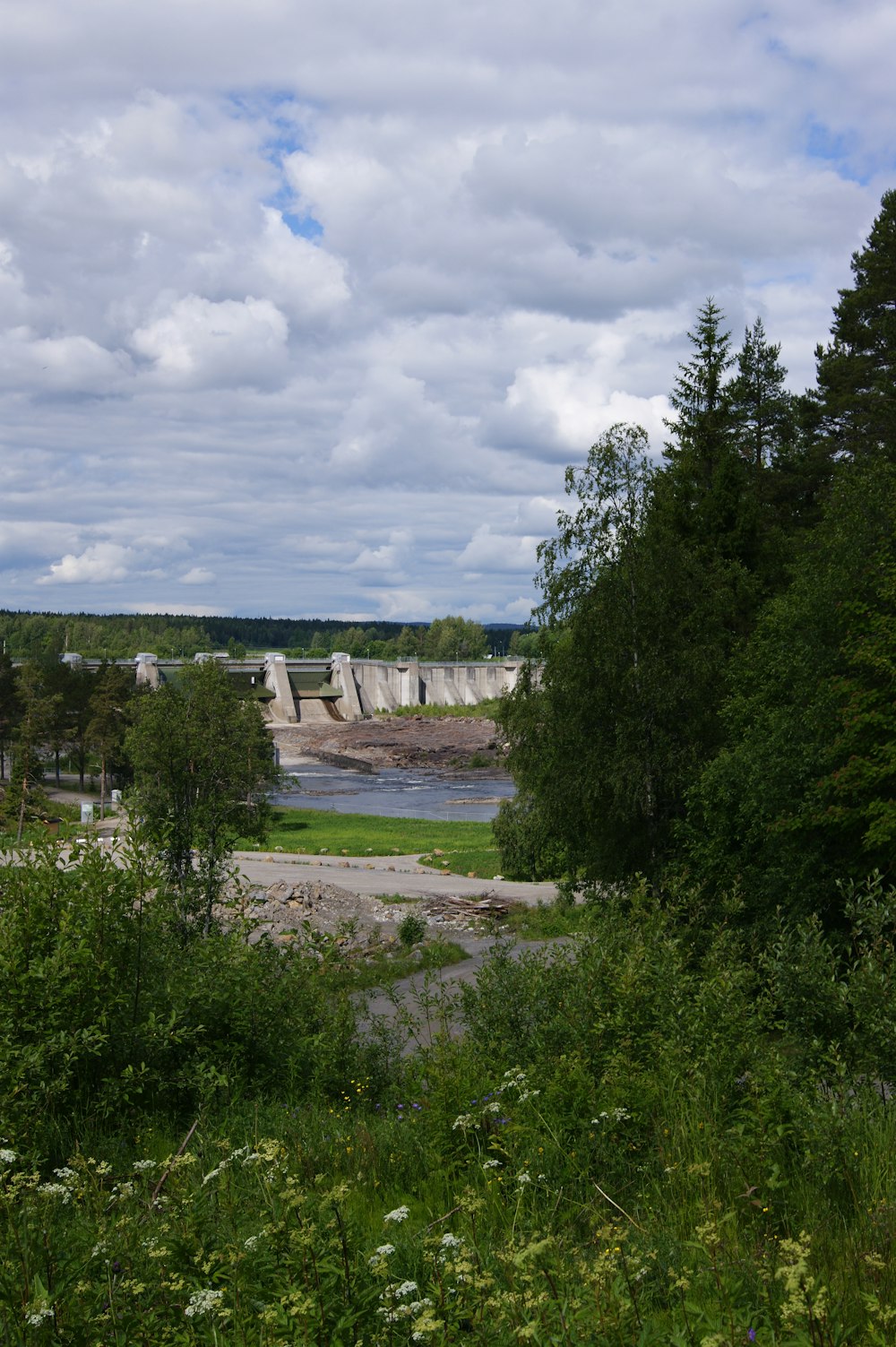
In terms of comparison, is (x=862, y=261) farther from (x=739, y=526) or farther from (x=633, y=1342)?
(x=633, y=1342)

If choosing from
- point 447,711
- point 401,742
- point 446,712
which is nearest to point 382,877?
point 401,742

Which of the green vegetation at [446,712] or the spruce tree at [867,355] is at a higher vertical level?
the spruce tree at [867,355]

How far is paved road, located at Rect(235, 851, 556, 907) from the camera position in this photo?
37.8 m

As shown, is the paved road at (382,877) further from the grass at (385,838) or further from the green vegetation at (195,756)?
the green vegetation at (195,756)

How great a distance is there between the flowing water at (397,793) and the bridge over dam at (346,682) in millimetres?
25996

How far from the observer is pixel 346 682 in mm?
155875

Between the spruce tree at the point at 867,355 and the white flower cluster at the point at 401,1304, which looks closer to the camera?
the white flower cluster at the point at 401,1304

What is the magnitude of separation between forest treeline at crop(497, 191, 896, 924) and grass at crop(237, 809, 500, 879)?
12789 millimetres

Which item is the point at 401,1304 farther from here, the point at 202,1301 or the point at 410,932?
the point at 410,932

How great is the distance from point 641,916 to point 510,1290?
7.69m

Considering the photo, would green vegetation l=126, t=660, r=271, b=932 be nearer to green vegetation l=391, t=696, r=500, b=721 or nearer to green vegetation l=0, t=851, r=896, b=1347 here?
green vegetation l=0, t=851, r=896, b=1347

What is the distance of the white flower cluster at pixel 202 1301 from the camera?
11.5 feet

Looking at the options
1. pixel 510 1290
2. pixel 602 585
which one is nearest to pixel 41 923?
pixel 510 1290

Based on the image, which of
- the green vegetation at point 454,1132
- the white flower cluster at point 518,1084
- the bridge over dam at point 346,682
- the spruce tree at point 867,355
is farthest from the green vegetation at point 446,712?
the white flower cluster at point 518,1084
